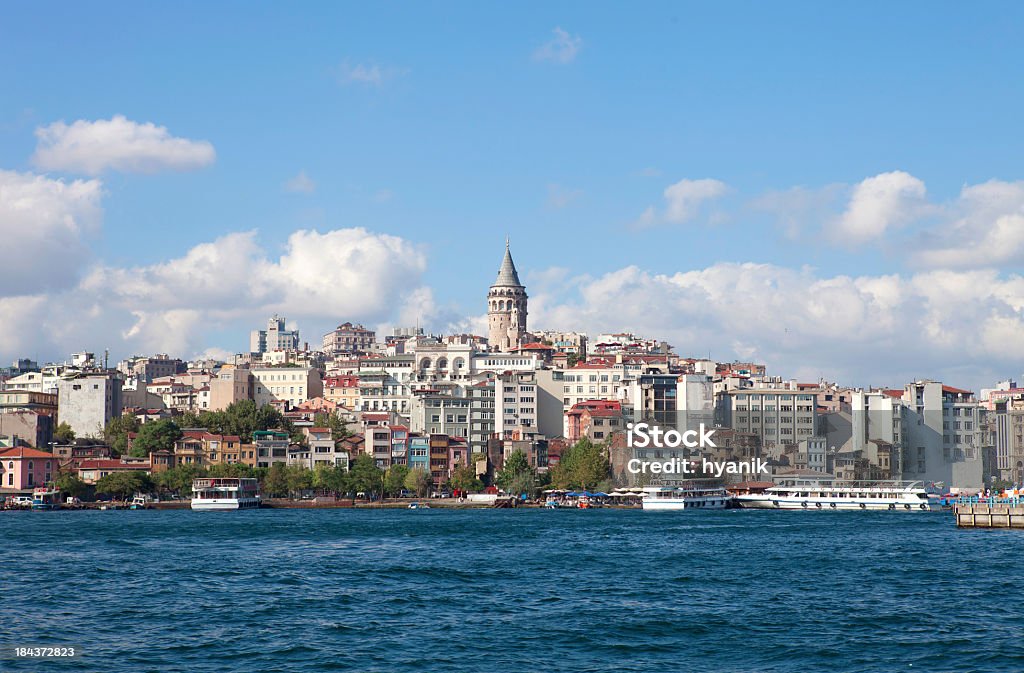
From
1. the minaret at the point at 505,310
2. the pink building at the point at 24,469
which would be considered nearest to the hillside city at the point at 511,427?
the pink building at the point at 24,469

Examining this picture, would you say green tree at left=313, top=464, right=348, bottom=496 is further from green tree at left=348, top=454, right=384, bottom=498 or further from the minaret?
the minaret

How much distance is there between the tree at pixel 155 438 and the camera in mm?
95250

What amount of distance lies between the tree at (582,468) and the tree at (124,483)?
1006 inches

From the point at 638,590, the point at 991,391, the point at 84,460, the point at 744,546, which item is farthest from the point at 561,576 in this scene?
the point at 991,391

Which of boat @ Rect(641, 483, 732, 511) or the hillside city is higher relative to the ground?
the hillside city

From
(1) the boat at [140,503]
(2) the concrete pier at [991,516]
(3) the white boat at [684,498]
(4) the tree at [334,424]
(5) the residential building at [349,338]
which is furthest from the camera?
(5) the residential building at [349,338]

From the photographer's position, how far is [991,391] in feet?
454

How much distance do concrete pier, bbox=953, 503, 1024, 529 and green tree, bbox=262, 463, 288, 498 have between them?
149ft

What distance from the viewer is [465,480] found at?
9275 centimetres

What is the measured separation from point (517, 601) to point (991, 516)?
102ft

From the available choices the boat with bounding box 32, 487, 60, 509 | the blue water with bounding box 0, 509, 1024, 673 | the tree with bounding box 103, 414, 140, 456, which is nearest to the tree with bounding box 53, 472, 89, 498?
the boat with bounding box 32, 487, 60, 509

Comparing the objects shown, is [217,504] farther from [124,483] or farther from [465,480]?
[465,480]

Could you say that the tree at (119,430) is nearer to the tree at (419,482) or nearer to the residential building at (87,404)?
the residential building at (87,404)

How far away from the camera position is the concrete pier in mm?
55312
